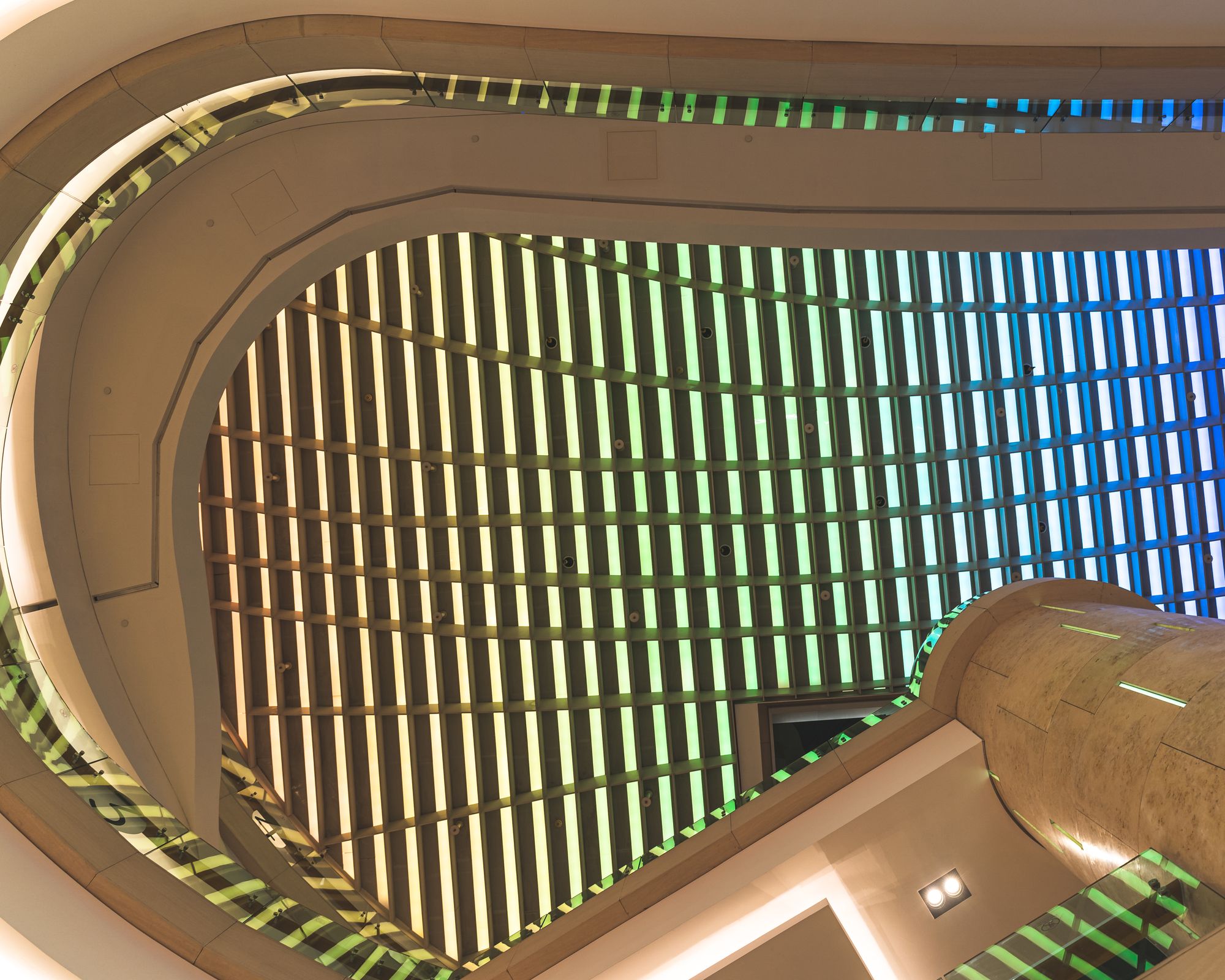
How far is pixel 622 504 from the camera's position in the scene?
16.7 meters

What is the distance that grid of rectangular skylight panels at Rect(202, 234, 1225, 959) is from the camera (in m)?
14.1

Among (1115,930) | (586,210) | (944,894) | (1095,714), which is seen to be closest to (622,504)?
(586,210)

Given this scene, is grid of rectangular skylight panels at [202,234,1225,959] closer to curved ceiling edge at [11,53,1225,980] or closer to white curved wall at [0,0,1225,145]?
curved ceiling edge at [11,53,1225,980]

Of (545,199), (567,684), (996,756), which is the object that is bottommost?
(567,684)

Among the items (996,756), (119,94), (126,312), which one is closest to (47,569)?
(126,312)

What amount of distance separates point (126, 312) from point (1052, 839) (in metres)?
8.28

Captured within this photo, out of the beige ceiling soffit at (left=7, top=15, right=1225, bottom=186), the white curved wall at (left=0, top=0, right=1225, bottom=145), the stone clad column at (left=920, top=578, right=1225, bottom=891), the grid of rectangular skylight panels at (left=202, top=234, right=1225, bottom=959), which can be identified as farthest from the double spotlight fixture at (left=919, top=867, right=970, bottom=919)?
the grid of rectangular skylight panels at (left=202, top=234, right=1225, bottom=959)

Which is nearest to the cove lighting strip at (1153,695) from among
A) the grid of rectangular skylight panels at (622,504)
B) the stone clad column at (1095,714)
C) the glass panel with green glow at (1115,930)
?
the stone clad column at (1095,714)

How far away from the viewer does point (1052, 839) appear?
225 inches

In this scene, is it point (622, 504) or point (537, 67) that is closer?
point (537, 67)

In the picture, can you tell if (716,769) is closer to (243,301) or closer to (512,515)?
(512,515)

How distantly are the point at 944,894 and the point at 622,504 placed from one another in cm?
1117

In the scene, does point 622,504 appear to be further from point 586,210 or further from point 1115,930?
point 1115,930

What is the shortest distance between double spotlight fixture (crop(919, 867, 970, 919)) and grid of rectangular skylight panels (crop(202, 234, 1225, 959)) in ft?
35.0
